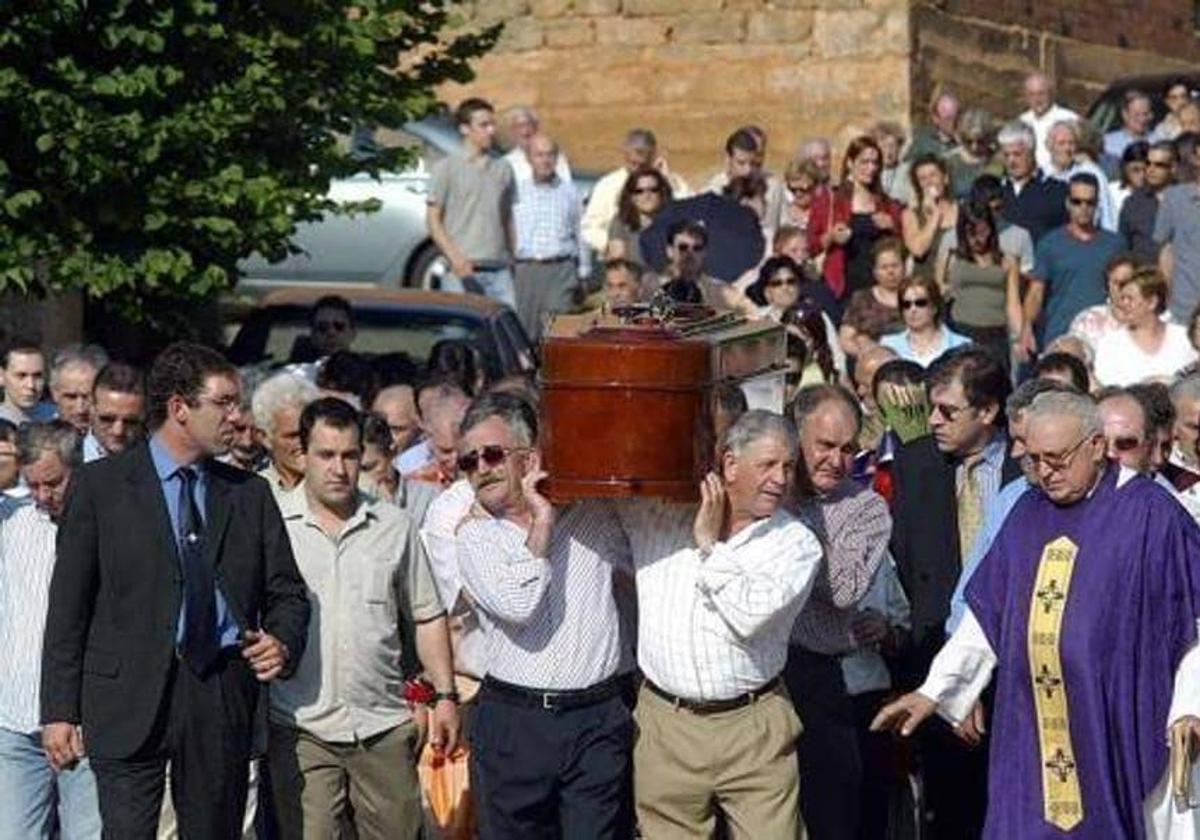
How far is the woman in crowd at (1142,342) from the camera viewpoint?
55.4 ft

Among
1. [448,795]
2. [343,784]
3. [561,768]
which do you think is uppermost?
[561,768]

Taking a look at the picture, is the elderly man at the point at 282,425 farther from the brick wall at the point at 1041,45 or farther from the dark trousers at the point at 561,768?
the brick wall at the point at 1041,45

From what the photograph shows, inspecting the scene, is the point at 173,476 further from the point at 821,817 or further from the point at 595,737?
the point at 821,817

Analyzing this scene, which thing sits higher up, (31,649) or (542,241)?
(542,241)

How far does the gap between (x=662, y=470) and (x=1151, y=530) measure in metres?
1.47

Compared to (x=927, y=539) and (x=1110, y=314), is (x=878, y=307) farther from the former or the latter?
(x=927, y=539)

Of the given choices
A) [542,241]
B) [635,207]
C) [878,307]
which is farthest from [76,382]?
[542,241]

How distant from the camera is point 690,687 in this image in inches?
432

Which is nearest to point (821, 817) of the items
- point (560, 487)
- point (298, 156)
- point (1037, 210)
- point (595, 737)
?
point (595, 737)

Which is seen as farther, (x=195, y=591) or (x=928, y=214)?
(x=928, y=214)

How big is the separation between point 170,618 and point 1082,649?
2730 mm

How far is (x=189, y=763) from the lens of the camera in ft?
36.6

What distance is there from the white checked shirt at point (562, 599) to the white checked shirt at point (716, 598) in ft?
0.55

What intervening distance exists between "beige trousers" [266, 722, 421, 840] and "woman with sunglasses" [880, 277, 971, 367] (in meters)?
5.43
